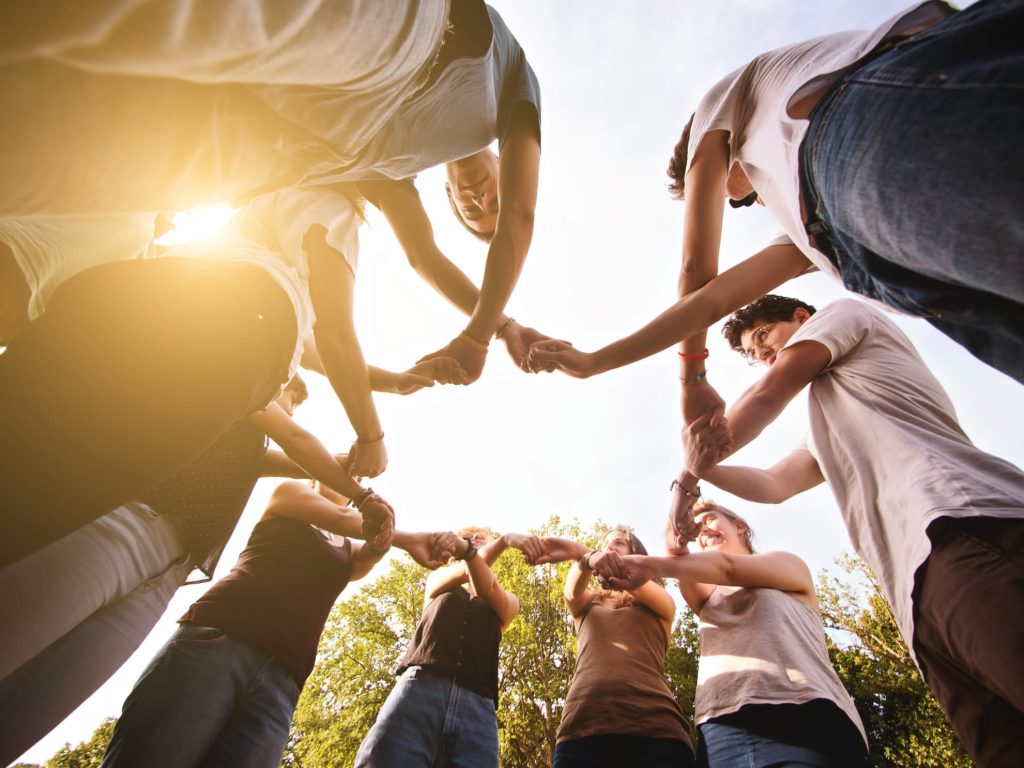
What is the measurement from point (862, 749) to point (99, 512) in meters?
3.33

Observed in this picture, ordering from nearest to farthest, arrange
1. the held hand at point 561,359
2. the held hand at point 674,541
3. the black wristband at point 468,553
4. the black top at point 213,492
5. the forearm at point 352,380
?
the black top at point 213,492 → the forearm at point 352,380 → the held hand at point 561,359 → the held hand at point 674,541 → the black wristband at point 468,553

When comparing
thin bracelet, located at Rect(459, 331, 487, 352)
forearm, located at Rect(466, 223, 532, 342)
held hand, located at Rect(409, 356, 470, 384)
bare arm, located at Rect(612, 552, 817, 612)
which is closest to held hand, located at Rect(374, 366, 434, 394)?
held hand, located at Rect(409, 356, 470, 384)

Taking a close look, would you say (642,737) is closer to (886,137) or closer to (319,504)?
(319,504)

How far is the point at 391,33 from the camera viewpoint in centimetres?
84

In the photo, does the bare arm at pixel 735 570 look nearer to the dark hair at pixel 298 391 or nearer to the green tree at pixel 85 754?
the dark hair at pixel 298 391

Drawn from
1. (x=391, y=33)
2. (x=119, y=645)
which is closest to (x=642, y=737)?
(x=119, y=645)

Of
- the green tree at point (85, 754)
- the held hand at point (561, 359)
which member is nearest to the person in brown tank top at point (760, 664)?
the held hand at point (561, 359)

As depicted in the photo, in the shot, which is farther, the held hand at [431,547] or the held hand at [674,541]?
the held hand at [431,547]

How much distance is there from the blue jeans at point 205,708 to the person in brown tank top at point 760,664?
7.61 ft

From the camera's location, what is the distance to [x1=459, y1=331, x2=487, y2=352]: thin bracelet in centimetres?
259

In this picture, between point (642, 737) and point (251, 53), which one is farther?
point (642, 737)

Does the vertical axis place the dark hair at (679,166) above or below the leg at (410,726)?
above

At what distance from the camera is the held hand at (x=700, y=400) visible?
2447 millimetres

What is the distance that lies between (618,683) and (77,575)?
3306 mm
